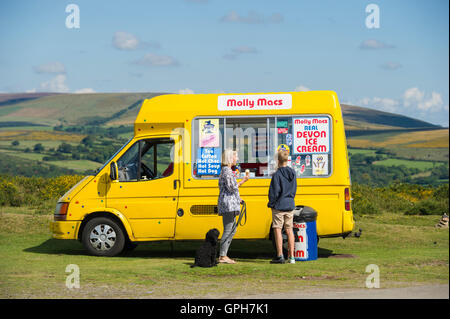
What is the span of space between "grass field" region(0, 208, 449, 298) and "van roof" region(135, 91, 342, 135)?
2044 mm

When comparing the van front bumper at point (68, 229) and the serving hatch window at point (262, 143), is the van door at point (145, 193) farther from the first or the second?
the van front bumper at point (68, 229)

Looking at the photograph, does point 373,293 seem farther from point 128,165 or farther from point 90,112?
point 90,112

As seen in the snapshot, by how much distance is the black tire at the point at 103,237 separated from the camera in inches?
473

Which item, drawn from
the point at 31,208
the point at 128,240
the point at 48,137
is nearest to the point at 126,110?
the point at 48,137

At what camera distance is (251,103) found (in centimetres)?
1166

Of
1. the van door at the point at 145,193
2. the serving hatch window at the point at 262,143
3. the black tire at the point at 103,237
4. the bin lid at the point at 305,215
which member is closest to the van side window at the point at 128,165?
the van door at the point at 145,193

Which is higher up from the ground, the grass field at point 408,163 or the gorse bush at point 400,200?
the grass field at point 408,163

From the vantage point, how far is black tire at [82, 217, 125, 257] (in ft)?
39.4

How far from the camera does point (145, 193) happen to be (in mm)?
11898

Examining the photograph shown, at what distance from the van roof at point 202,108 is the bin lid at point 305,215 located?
174 centimetres

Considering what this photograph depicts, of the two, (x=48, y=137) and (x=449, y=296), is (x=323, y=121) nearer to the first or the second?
(x=449, y=296)

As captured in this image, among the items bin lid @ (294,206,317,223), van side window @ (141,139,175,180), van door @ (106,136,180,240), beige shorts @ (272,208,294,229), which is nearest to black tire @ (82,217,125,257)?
van door @ (106,136,180,240)

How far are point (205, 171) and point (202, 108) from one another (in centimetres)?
112

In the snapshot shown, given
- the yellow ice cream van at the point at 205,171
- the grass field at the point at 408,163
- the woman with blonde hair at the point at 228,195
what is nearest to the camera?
the woman with blonde hair at the point at 228,195
